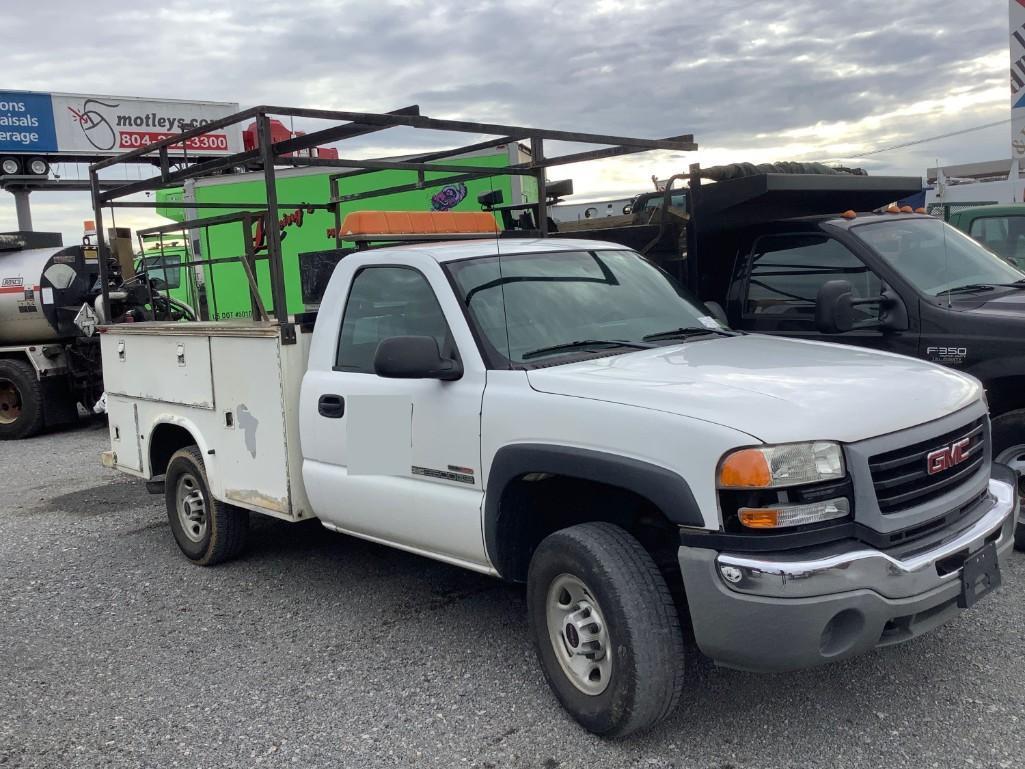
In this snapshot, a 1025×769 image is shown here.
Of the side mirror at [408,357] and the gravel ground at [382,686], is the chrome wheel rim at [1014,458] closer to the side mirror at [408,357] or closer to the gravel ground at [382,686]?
the gravel ground at [382,686]

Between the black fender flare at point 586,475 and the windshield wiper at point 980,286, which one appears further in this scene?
the windshield wiper at point 980,286

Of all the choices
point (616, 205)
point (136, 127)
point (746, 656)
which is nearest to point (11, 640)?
point (746, 656)

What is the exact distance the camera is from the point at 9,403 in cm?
1220

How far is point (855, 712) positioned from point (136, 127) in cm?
2583

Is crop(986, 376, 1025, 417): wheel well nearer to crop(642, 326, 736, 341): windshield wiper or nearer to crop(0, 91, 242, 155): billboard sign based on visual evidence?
crop(642, 326, 736, 341): windshield wiper

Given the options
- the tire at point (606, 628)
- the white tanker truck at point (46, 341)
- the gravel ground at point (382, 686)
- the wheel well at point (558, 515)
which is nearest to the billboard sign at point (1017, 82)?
the gravel ground at point (382, 686)

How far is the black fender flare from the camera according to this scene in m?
2.97

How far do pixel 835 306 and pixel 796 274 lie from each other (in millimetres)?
742

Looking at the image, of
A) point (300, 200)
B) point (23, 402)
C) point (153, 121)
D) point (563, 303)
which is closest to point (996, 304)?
point (563, 303)

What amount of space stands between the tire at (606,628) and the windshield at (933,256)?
3.02m

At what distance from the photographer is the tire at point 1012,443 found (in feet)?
15.6

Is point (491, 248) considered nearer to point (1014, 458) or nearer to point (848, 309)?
point (848, 309)

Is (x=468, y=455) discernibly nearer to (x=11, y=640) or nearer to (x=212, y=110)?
(x=11, y=640)

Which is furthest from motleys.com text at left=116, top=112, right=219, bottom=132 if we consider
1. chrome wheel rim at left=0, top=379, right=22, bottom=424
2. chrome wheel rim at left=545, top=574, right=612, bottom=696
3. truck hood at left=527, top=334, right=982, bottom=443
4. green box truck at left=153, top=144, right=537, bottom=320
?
chrome wheel rim at left=545, top=574, right=612, bottom=696
